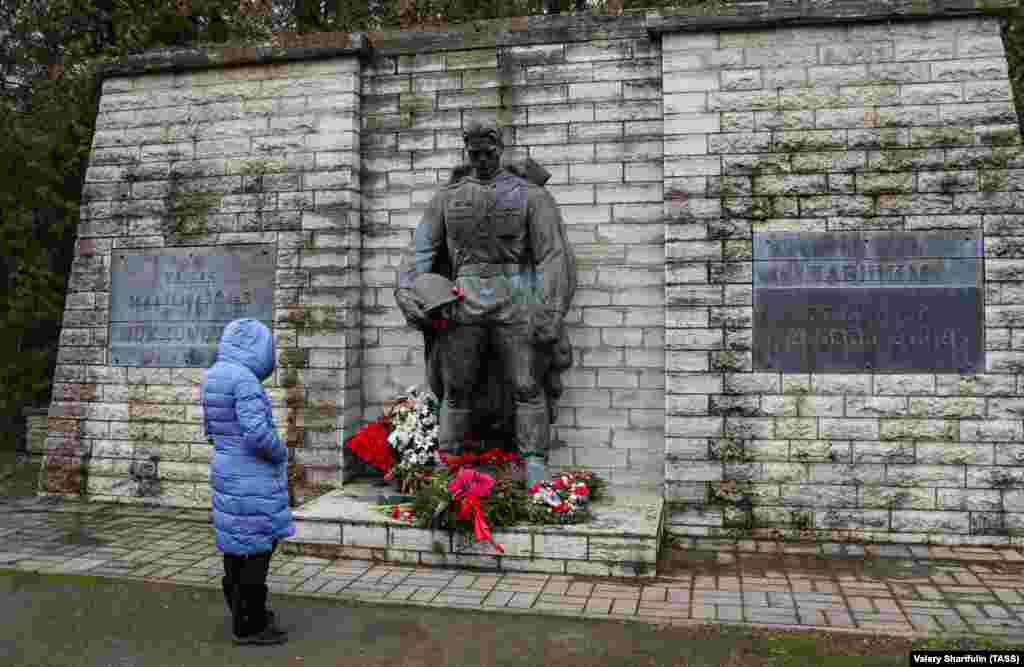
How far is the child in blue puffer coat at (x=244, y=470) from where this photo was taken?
3.79 metres

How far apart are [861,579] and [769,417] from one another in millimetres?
1280

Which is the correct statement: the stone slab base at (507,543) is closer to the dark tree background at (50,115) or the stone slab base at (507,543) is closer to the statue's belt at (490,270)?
the statue's belt at (490,270)

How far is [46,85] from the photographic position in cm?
1023

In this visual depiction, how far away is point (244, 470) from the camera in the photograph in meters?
3.82

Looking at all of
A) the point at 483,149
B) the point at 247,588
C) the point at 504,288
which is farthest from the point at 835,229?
the point at 247,588

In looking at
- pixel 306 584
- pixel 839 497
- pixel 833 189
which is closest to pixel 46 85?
pixel 306 584

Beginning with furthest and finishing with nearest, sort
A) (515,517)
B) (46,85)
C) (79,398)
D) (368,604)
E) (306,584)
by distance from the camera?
(46,85)
(79,398)
(515,517)
(306,584)
(368,604)

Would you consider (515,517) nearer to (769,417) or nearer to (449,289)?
(449,289)

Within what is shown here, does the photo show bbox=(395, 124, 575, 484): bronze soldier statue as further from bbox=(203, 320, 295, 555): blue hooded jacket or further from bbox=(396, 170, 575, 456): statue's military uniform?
bbox=(203, 320, 295, 555): blue hooded jacket

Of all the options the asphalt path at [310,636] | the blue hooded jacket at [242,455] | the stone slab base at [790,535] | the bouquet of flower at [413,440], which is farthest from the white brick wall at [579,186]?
the blue hooded jacket at [242,455]

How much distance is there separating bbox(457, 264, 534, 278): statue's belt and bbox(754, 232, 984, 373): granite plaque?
5.81 ft

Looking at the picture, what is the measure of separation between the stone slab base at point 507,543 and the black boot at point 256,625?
1.33m

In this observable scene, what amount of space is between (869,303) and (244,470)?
4.32m

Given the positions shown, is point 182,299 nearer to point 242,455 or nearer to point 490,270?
point 490,270
